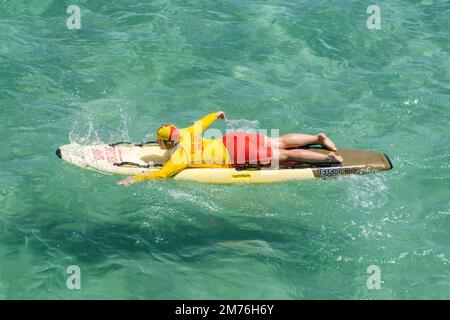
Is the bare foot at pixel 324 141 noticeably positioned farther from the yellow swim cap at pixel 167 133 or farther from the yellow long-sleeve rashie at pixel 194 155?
the yellow swim cap at pixel 167 133

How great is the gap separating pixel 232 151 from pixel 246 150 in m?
0.21

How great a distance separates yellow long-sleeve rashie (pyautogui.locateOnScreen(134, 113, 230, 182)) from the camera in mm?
9500

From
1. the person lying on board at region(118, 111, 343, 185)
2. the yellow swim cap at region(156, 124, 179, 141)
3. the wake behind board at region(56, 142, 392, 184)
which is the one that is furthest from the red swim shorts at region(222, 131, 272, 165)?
the yellow swim cap at region(156, 124, 179, 141)

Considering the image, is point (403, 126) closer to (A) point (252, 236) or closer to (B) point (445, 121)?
(B) point (445, 121)

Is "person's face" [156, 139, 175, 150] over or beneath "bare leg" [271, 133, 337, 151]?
over

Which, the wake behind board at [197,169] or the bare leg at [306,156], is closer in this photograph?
the wake behind board at [197,169]

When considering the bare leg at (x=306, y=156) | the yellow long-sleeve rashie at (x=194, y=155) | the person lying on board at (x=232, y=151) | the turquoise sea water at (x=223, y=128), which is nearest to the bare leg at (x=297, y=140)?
the person lying on board at (x=232, y=151)

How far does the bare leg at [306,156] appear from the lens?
9.76 m

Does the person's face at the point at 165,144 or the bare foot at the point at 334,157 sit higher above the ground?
the person's face at the point at 165,144

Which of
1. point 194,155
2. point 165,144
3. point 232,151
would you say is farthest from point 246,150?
point 165,144

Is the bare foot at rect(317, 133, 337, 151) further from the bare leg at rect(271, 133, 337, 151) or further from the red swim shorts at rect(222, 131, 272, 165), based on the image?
the red swim shorts at rect(222, 131, 272, 165)

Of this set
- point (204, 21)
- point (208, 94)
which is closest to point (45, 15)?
point (204, 21)

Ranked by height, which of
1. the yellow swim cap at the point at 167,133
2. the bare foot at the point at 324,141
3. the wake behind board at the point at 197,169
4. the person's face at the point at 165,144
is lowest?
the wake behind board at the point at 197,169
